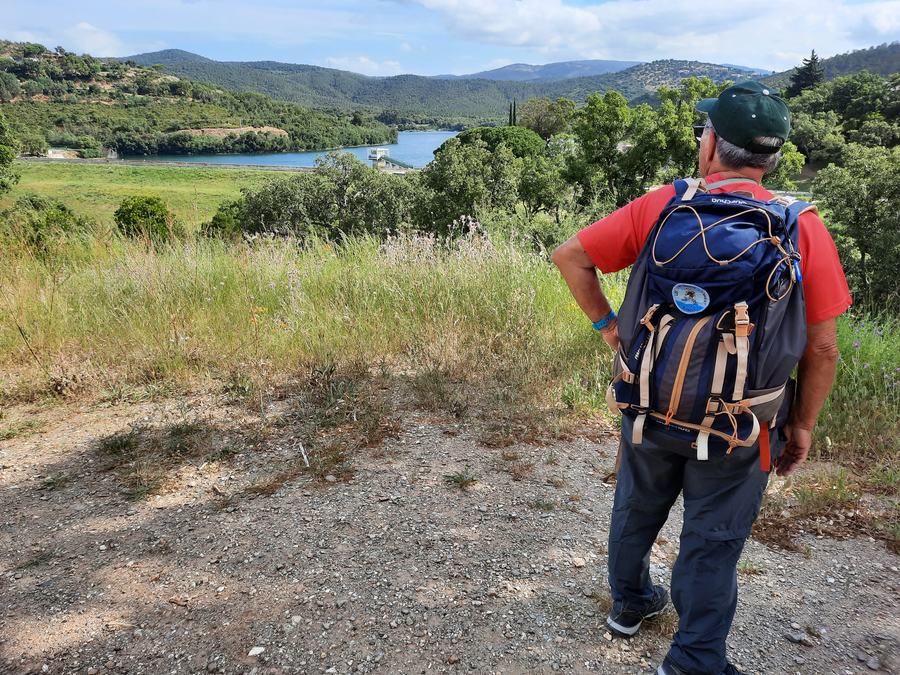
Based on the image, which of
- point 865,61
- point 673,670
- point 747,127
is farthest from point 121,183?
point 865,61

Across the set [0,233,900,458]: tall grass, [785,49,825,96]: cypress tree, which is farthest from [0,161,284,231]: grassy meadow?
[785,49,825,96]: cypress tree

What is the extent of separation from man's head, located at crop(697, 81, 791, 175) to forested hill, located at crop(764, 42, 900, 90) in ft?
521

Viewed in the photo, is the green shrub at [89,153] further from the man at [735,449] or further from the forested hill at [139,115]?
the man at [735,449]

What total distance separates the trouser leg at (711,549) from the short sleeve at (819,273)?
45 centimetres

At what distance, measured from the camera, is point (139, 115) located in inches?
5034

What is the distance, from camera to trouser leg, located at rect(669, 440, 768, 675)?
1667mm

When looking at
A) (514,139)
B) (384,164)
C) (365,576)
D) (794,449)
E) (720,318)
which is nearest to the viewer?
(720,318)

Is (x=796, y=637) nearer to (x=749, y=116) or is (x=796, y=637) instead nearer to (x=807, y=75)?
(x=749, y=116)

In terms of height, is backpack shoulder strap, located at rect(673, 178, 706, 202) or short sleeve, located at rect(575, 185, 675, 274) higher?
backpack shoulder strap, located at rect(673, 178, 706, 202)

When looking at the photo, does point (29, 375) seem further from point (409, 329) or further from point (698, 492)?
point (698, 492)

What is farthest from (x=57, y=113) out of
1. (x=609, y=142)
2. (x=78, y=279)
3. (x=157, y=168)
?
(x=78, y=279)

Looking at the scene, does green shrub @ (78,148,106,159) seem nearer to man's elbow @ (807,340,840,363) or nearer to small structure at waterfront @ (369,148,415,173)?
small structure at waterfront @ (369,148,415,173)

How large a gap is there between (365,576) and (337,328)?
2418 mm

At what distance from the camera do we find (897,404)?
3.91 meters
